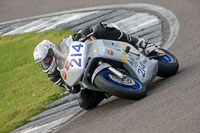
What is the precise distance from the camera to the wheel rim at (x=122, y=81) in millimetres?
7098

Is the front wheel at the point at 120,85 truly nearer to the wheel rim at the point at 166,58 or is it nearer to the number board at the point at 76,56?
the number board at the point at 76,56

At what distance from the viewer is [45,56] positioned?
7578mm

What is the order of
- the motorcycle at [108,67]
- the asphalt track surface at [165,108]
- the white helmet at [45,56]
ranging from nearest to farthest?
the asphalt track surface at [165,108], the motorcycle at [108,67], the white helmet at [45,56]

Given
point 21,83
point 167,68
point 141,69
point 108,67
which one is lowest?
point 21,83

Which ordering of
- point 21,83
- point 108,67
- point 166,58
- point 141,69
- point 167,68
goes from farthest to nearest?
point 21,83 → point 166,58 → point 167,68 → point 141,69 → point 108,67

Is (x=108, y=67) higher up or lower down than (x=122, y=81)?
higher up

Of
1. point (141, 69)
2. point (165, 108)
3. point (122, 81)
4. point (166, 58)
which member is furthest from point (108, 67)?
point (166, 58)

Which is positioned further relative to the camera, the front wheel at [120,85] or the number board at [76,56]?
the number board at [76,56]

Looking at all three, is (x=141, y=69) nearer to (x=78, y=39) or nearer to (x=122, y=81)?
(x=122, y=81)

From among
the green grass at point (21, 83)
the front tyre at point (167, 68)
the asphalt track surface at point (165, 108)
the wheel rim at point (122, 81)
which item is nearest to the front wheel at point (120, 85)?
the wheel rim at point (122, 81)

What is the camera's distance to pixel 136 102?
7.13 meters

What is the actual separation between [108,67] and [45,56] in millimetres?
1003

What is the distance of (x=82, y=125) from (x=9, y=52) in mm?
6630

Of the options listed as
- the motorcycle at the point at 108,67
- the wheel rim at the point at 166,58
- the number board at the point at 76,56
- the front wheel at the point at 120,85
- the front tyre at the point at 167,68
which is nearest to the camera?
the front wheel at the point at 120,85
